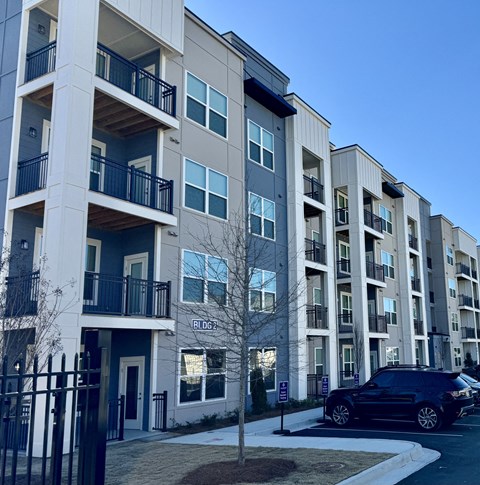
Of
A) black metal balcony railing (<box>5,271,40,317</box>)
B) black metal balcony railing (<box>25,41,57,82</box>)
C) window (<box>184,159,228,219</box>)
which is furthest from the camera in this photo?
window (<box>184,159,228,219</box>)

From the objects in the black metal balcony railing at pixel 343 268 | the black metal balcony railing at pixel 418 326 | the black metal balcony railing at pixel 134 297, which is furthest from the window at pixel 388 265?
the black metal balcony railing at pixel 134 297

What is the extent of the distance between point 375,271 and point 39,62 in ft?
75.5

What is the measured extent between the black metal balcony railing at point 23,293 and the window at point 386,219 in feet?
88.0

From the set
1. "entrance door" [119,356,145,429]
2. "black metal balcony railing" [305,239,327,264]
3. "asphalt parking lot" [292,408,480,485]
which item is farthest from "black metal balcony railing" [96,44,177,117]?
"asphalt parking lot" [292,408,480,485]

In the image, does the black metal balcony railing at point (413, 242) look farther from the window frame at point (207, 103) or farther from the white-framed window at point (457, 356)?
the window frame at point (207, 103)

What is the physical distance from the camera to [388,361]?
3356cm

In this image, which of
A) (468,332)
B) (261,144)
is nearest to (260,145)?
(261,144)

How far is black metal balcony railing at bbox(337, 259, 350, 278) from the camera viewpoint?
30.4 meters

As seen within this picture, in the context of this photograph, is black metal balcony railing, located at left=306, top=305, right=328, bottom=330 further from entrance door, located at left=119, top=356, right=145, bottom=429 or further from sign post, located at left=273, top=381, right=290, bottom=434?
entrance door, located at left=119, top=356, right=145, bottom=429

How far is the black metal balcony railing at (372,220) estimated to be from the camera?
32125 mm

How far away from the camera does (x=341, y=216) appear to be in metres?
31.4

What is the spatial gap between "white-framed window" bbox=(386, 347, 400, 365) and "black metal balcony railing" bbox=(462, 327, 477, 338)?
18501 mm

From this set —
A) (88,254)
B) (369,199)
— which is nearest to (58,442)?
(88,254)

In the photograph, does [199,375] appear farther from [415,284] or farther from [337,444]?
[415,284]
